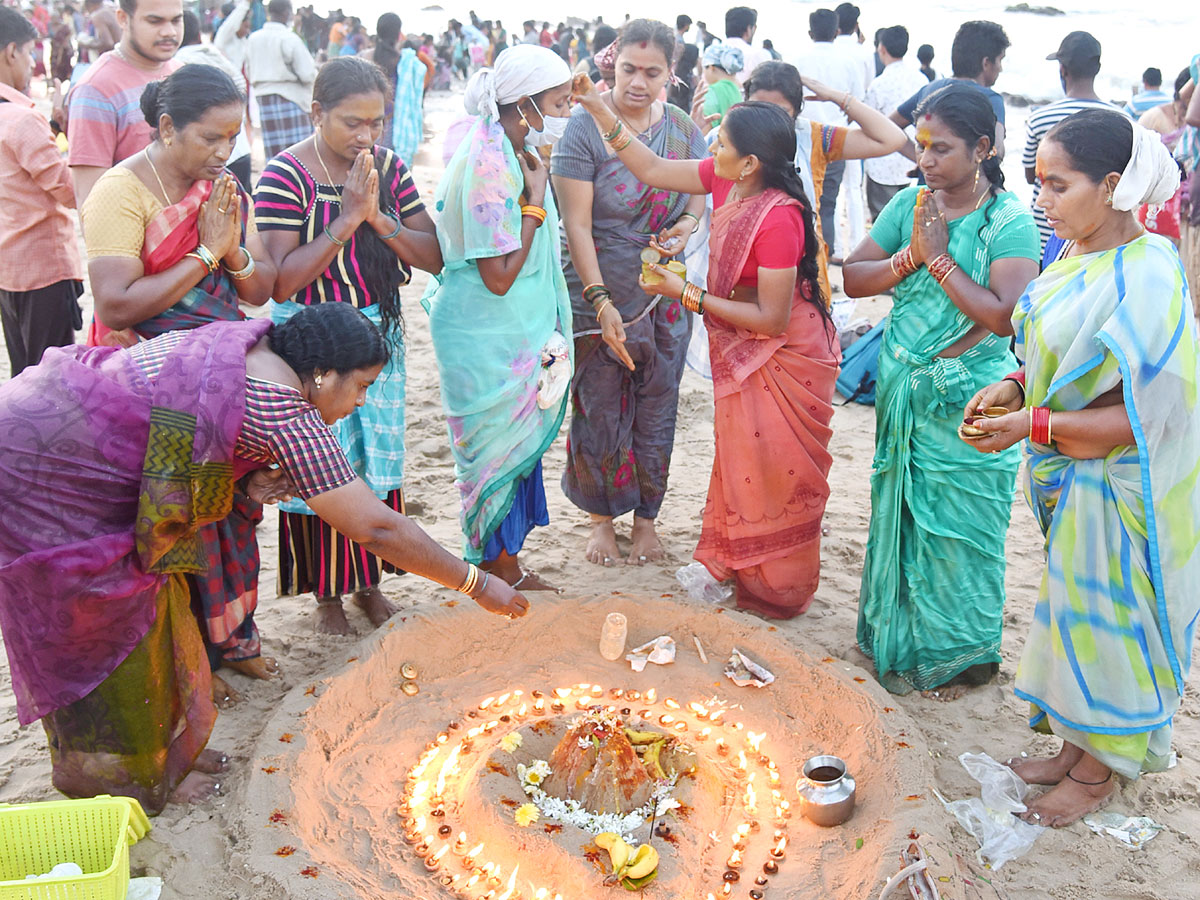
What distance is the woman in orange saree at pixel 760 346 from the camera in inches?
144

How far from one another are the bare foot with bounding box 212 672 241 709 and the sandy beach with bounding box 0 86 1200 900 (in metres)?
0.03

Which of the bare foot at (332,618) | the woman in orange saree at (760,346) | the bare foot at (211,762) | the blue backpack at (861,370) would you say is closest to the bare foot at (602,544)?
the woman in orange saree at (760,346)

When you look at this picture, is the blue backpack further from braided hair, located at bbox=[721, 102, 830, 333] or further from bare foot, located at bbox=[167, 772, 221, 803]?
bare foot, located at bbox=[167, 772, 221, 803]

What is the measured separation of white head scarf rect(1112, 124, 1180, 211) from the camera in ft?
8.73

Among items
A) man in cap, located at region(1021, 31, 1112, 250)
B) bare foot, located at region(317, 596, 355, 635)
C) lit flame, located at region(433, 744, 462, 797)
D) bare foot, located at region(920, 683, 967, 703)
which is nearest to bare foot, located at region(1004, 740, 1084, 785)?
bare foot, located at region(920, 683, 967, 703)

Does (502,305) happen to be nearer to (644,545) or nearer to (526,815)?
(644,545)

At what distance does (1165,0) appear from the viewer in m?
40.2

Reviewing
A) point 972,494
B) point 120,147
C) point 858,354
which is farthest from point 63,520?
point 858,354

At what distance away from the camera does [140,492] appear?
2.64 metres

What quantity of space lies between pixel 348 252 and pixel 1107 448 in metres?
2.55

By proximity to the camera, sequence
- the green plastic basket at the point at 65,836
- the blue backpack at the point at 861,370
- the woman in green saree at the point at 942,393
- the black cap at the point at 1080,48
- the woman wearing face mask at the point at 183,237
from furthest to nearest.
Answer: the blue backpack at the point at 861,370
the black cap at the point at 1080,48
the woman in green saree at the point at 942,393
the woman wearing face mask at the point at 183,237
the green plastic basket at the point at 65,836

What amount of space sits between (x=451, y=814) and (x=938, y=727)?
173 cm

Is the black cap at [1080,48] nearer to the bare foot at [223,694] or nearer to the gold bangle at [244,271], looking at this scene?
the gold bangle at [244,271]

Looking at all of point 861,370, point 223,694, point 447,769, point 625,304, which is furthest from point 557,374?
point 861,370
